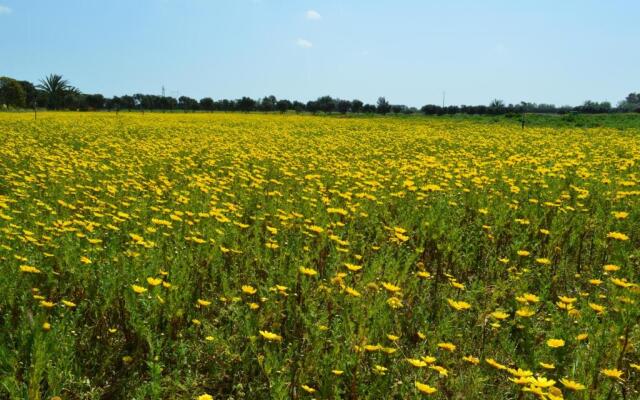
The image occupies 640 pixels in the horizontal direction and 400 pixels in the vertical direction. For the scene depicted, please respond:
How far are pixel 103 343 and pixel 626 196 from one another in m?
6.29

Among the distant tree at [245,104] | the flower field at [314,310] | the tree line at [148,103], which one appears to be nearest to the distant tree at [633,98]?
the tree line at [148,103]

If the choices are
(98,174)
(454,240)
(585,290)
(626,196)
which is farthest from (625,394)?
(98,174)

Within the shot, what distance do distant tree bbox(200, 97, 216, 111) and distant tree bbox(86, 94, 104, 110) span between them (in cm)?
1316

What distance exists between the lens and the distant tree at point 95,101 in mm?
66438

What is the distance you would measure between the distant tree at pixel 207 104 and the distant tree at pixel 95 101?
13.2 m

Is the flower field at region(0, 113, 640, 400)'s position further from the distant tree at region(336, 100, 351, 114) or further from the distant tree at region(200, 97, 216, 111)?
the distant tree at region(200, 97, 216, 111)

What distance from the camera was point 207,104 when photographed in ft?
227

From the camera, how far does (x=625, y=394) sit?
256 centimetres

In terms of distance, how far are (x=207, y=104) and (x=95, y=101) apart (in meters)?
14.5

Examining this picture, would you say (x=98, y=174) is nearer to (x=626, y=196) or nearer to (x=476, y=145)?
(x=626, y=196)

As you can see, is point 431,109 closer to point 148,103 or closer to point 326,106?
point 326,106

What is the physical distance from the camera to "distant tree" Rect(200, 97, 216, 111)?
6824cm

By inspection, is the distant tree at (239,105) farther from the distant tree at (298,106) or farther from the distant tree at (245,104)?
the distant tree at (298,106)

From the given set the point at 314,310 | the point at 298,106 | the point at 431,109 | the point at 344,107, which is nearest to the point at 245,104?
the point at 298,106
